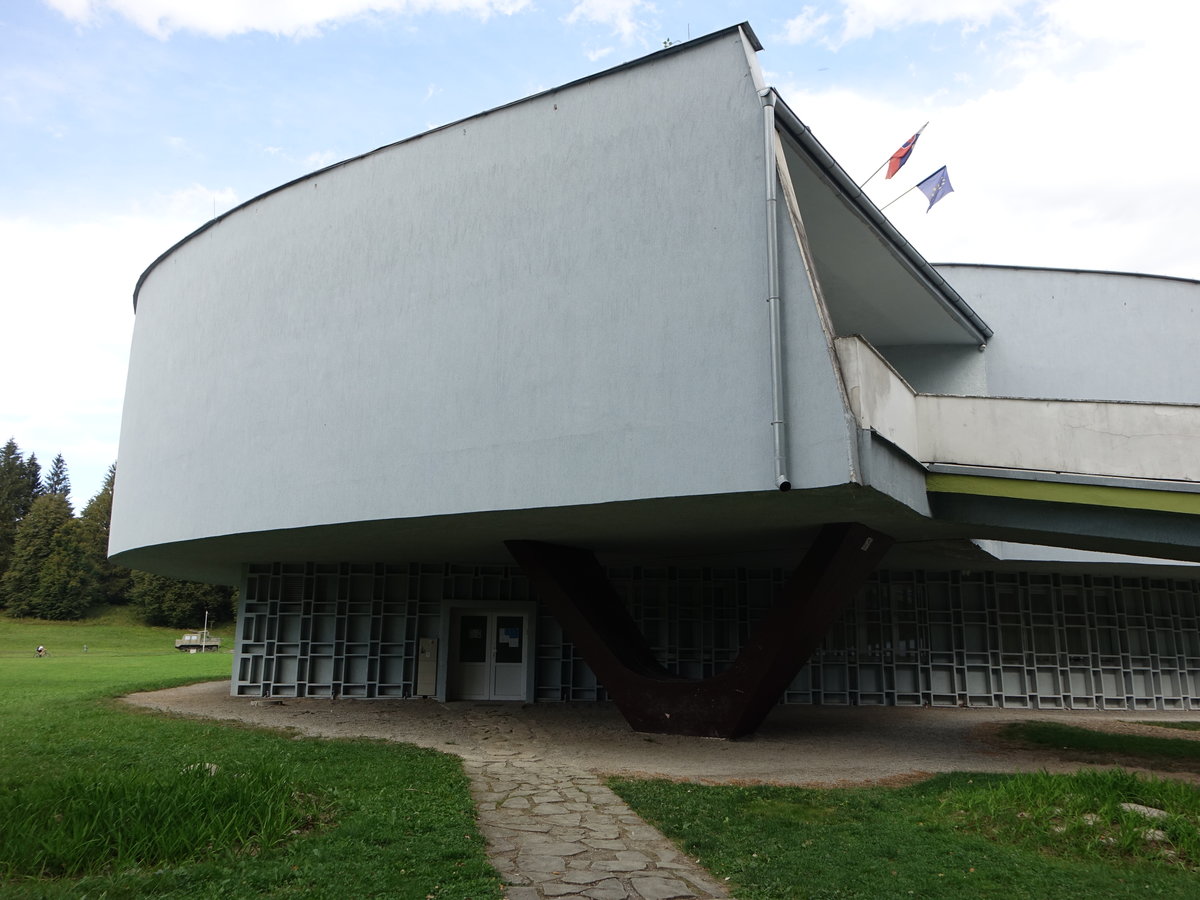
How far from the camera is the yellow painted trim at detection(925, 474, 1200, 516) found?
9758mm

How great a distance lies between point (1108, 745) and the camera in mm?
13719

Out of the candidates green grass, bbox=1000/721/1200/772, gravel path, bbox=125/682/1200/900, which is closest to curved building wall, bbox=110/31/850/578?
gravel path, bbox=125/682/1200/900

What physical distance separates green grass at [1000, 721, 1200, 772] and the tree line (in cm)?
5858

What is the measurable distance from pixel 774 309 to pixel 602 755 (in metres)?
6.63

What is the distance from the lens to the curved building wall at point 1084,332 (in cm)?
1884

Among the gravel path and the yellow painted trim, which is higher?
the yellow painted trim

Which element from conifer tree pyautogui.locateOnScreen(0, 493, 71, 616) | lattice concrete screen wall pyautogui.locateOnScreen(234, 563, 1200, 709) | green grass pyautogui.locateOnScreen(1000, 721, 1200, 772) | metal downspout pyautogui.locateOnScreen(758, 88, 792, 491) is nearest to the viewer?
metal downspout pyautogui.locateOnScreen(758, 88, 792, 491)

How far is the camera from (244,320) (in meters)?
15.5

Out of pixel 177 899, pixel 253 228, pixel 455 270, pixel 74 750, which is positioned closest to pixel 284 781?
pixel 177 899

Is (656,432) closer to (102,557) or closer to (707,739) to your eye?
(707,739)

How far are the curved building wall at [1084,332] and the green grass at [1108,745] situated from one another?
728cm

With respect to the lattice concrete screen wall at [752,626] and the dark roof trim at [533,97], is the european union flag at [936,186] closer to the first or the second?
the dark roof trim at [533,97]

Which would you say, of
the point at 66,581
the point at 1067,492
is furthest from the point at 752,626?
the point at 66,581

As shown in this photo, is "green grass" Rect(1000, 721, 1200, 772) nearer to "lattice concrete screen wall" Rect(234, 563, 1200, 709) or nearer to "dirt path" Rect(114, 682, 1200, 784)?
"dirt path" Rect(114, 682, 1200, 784)
